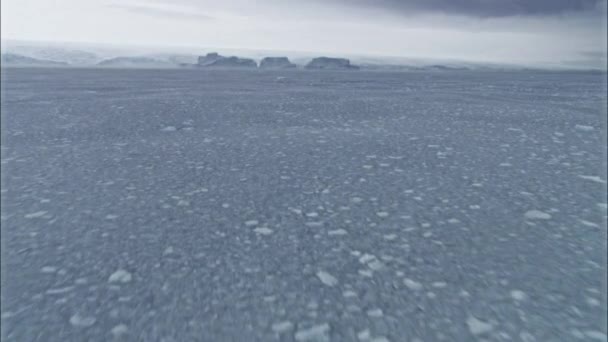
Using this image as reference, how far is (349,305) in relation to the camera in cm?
239

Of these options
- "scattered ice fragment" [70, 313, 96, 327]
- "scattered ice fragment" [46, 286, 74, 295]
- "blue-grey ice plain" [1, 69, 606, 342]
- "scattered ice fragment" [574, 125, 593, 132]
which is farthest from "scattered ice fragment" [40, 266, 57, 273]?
"scattered ice fragment" [574, 125, 593, 132]

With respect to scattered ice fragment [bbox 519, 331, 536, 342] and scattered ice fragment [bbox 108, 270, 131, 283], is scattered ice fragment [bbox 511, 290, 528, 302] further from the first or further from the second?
scattered ice fragment [bbox 108, 270, 131, 283]

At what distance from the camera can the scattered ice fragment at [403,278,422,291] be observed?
8.42 ft

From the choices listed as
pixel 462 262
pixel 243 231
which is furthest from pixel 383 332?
pixel 243 231

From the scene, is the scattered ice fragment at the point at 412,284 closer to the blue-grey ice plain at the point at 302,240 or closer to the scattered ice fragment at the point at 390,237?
the blue-grey ice plain at the point at 302,240

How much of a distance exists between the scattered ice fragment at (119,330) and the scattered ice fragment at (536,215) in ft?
11.5

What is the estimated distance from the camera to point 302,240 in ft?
10.8

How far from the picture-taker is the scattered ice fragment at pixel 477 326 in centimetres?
214

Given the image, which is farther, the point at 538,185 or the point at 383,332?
the point at 538,185

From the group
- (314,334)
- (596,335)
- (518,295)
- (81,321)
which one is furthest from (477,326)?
(81,321)

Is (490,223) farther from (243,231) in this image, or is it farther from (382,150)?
(382,150)

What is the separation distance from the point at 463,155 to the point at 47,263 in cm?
564

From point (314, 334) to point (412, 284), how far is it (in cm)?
82

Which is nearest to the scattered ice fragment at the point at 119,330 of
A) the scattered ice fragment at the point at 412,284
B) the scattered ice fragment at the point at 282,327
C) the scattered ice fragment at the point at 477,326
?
the scattered ice fragment at the point at 282,327
